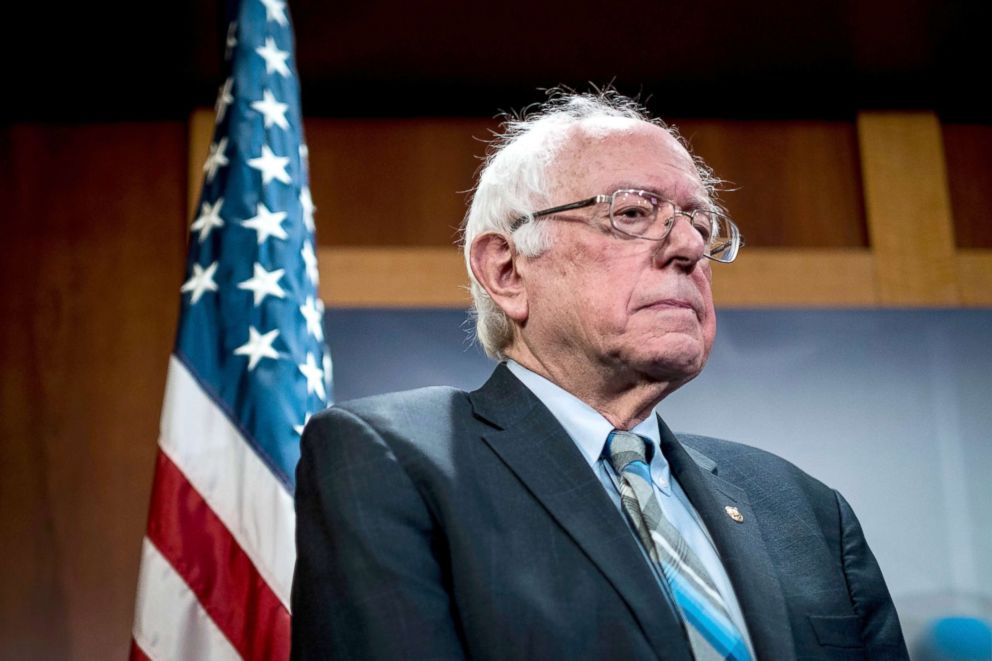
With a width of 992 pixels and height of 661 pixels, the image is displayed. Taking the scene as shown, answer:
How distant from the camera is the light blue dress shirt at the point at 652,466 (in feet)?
5.10

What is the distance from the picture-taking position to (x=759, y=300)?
10.9 ft

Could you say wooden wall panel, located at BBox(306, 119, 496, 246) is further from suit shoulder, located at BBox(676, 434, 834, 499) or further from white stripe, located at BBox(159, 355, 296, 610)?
suit shoulder, located at BBox(676, 434, 834, 499)

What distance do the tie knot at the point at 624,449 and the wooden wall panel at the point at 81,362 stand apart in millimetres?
1783

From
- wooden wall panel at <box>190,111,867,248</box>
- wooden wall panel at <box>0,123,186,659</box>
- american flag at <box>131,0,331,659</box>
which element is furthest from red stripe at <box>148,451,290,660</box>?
wooden wall panel at <box>190,111,867,248</box>

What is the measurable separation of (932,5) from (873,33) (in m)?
0.18

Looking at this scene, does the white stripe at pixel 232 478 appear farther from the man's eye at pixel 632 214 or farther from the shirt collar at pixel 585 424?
the man's eye at pixel 632 214

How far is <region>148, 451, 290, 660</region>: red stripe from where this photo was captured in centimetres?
194

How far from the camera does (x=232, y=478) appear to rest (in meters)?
2.06

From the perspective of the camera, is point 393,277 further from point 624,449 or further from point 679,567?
point 679,567

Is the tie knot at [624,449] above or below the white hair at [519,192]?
below

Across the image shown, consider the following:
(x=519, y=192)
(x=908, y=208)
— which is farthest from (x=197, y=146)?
(x=908, y=208)

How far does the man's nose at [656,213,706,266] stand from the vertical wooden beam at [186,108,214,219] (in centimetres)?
182

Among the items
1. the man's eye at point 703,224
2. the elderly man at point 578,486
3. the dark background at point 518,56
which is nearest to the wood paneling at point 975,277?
the dark background at point 518,56

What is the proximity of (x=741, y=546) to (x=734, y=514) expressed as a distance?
3.4 inches
